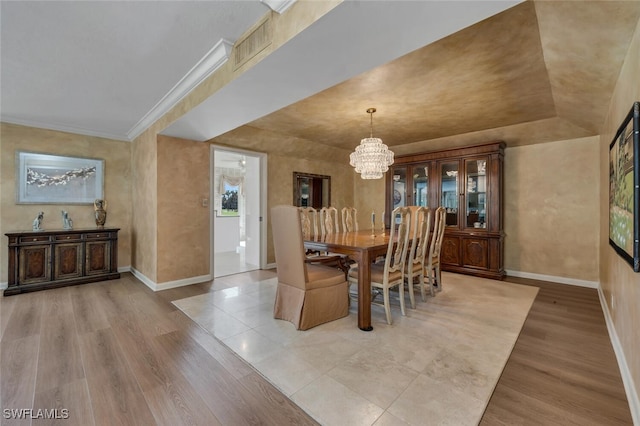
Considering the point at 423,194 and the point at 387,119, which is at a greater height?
the point at 387,119

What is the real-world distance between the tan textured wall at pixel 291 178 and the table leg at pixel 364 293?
299 centimetres

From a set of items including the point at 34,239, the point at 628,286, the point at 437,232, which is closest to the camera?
the point at 628,286

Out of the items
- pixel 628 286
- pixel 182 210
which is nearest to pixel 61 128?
pixel 182 210

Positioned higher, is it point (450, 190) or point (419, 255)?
point (450, 190)

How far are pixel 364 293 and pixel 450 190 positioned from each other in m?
3.23

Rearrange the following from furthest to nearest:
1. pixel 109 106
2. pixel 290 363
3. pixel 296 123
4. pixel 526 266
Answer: pixel 526 266
pixel 296 123
pixel 109 106
pixel 290 363

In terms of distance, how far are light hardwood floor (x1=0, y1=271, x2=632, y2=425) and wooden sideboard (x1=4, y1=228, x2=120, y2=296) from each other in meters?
0.84

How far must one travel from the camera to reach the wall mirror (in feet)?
19.4

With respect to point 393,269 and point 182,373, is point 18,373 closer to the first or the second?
point 182,373

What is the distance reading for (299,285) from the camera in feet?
8.63

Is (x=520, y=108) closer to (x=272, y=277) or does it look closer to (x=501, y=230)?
(x=501, y=230)

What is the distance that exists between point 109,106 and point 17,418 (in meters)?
3.32

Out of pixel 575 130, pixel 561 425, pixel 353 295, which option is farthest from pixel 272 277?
pixel 575 130

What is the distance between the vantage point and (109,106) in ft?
11.4
